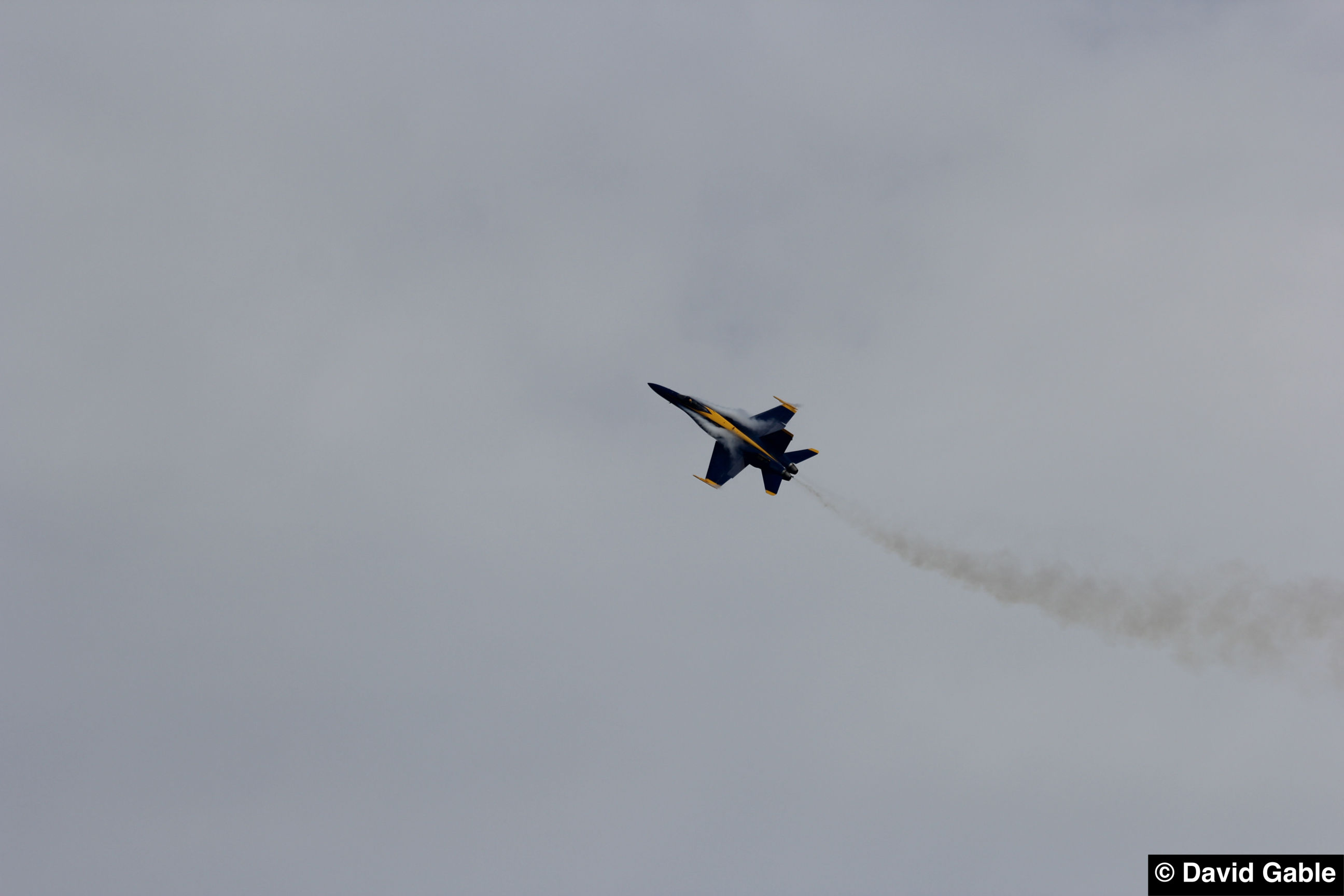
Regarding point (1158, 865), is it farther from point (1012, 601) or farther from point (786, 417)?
point (786, 417)

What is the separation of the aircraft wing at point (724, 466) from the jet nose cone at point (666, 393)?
5.64 meters

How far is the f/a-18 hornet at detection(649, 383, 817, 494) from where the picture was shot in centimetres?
9494

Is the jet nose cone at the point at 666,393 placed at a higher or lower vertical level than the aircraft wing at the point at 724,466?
higher

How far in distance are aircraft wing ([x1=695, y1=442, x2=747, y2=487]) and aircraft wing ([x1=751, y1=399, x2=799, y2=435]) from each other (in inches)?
111

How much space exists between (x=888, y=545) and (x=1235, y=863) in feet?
112

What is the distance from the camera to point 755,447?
311 ft

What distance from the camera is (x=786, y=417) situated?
95375 mm

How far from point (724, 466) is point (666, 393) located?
8.24m

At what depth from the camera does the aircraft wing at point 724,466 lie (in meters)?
95.4

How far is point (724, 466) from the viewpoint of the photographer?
95.8 meters

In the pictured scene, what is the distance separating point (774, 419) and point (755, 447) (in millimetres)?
2759

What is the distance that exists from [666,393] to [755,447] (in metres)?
9.33

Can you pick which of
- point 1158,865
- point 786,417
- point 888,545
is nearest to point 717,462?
point 786,417

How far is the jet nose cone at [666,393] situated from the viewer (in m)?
98.2
